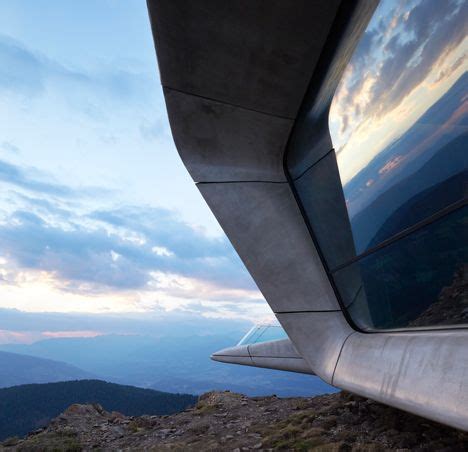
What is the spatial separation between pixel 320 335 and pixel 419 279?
307 cm

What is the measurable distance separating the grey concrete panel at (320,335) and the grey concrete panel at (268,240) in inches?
13.0

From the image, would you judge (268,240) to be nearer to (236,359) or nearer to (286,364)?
(286,364)

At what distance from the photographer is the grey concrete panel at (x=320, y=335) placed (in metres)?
7.50

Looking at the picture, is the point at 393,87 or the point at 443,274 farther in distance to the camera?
the point at 393,87

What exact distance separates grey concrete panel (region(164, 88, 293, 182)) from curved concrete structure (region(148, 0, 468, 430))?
0.9 inches

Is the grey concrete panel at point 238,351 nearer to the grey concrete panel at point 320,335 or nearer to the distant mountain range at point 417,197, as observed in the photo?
the grey concrete panel at point 320,335

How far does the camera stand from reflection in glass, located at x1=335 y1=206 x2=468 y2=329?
4.71 metres

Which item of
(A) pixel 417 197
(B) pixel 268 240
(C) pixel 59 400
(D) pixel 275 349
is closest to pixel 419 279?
(A) pixel 417 197

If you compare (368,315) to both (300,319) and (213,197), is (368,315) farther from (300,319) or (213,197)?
(213,197)

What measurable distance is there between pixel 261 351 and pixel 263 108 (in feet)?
33.9

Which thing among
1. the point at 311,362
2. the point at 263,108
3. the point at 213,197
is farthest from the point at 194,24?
the point at 311,362

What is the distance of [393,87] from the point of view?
563 centimetres

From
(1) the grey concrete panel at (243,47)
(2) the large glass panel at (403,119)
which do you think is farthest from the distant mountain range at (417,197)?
(1) the grey concrete panel at (243,47)

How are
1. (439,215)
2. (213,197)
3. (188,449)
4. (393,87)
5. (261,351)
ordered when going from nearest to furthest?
(439,215) < (393,87) < (213,197) < (188,449) < (261,351)
